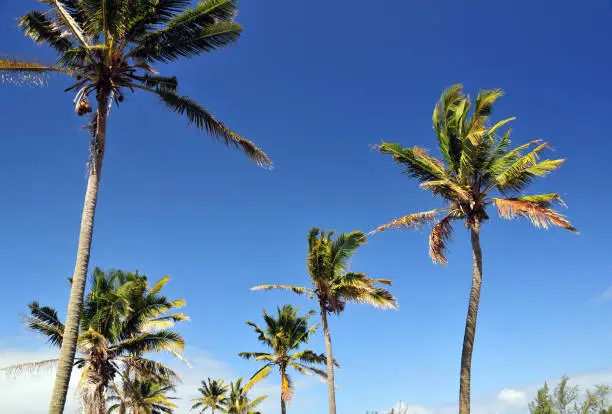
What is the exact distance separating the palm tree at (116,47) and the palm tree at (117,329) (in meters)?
10.7

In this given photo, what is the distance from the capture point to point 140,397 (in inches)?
1307

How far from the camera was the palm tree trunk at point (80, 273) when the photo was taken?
31.3 ft

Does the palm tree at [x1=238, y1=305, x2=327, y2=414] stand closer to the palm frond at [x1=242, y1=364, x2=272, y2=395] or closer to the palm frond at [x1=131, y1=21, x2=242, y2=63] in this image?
the palm frond at [x1=242, y1=364, x2=272, y2=395]

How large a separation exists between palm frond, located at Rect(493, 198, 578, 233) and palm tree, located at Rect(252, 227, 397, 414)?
11.9 meters

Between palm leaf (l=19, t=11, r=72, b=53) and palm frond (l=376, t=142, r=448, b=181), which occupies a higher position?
palm leaf (l=19, t=11, r=72, b=53)

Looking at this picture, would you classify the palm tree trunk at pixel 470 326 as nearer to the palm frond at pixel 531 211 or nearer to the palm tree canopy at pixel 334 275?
the palm frond at pixel 531 211

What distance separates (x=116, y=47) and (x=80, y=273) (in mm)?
5500

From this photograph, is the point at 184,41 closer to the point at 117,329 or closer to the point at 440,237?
the point at 440,237

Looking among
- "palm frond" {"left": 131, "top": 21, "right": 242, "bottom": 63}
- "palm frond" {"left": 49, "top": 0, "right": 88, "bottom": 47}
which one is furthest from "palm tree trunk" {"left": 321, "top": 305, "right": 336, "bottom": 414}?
"palm frond" {"left": 49, "top": 0, "right": 88, "bottom": 47}

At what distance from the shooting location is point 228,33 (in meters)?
12.8

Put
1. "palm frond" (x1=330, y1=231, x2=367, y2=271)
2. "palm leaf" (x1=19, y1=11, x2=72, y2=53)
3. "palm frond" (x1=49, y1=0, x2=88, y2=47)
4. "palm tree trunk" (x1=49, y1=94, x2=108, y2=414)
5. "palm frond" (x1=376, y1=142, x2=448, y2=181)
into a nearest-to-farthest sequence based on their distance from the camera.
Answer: "palm tree trunk" (x1=49, y1=94, x2=108, y2=414) < "palm frond" (x1=49, y1=0, x2=88, y2=47) < "palm leaf" (x1=19, y1=11, x2=72, y2=53) < "palm frond" (x1=376, y1=142, x2=448, y2=181) < "palm frond" (x1=330, y1=231, x2=367, y2=271)

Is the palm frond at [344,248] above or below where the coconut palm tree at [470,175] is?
above

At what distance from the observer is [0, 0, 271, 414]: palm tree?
1134cm

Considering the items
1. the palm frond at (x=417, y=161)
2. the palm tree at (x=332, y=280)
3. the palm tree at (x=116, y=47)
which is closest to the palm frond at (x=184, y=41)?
the palm tree at (x=116, y=47)
